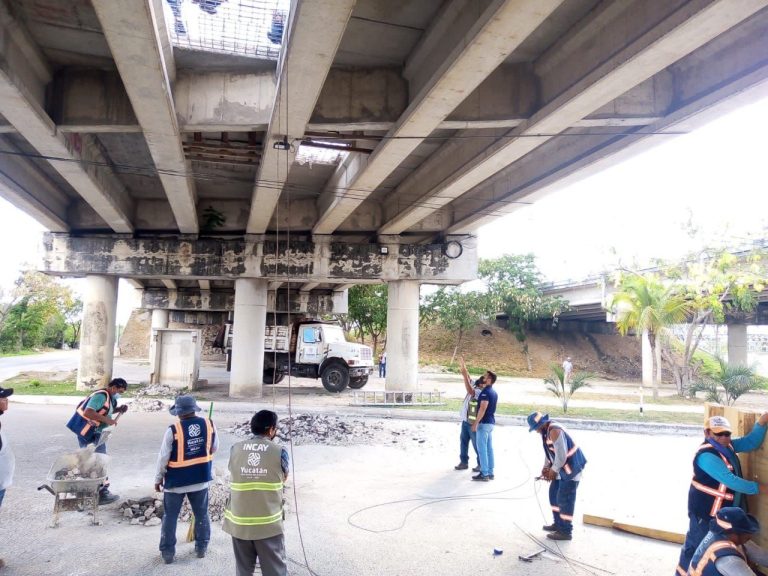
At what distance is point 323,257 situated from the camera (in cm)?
1591

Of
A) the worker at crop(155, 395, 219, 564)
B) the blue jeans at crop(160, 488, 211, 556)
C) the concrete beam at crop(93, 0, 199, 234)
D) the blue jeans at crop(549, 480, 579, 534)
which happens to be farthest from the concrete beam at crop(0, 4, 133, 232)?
the blue jeans at crop(549, 480, 579, 534)

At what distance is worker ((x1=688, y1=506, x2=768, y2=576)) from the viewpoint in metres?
3.04

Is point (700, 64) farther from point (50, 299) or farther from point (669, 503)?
point (50, 299)

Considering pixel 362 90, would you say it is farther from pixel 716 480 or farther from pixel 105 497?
pixel 716 480

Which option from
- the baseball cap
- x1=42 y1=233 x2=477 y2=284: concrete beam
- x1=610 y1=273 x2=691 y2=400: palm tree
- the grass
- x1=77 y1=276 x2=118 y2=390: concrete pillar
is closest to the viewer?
the baseball cap

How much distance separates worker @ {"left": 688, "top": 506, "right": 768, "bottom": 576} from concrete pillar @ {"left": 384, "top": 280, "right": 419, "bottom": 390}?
41.6 ft

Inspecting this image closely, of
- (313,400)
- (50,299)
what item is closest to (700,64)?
(313,400)

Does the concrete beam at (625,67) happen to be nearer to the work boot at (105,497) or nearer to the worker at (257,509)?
the worker at (257,509)

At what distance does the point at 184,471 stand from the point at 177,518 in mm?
478

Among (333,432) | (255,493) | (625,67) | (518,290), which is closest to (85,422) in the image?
(255,493)

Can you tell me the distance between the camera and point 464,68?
5.96 meters

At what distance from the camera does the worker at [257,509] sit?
3.73m

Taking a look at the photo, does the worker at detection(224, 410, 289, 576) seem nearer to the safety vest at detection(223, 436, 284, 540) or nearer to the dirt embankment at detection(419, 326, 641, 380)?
the safety vest at detection(223, 436, 284, 540)

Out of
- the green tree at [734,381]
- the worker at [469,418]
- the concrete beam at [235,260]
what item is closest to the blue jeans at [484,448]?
the worker at [469,418]
